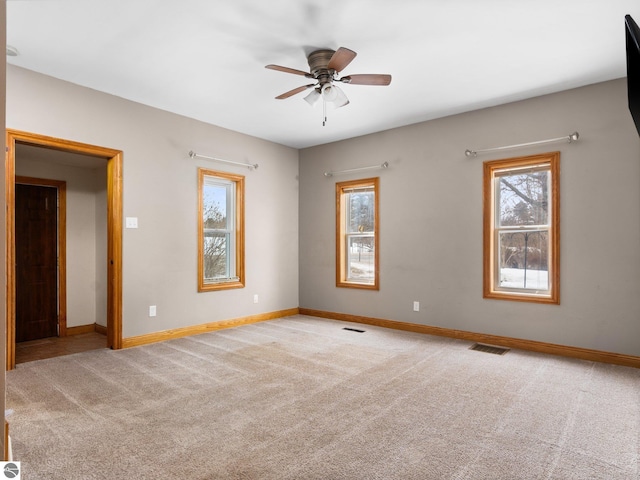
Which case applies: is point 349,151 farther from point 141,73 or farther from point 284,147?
point 141,73

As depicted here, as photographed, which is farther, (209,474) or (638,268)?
(638,268)

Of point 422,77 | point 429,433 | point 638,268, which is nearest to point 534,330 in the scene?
point 638,268

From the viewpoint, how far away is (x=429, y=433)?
2.35 m

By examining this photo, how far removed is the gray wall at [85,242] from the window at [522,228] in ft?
16.6

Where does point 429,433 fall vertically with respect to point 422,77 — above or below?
below

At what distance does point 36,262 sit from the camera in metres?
5.02

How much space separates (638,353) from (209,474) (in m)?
3.93

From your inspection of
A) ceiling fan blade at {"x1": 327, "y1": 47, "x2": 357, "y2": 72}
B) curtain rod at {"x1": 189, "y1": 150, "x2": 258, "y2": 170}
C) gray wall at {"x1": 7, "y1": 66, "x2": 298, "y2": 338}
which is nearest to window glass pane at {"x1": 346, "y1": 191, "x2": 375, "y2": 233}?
gray wall at {"x1": 7, "y1": 66, "x2": 298, "y2": 338}

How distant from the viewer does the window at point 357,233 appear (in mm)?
5605

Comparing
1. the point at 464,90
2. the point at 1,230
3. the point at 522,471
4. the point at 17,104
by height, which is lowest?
the point at 522,471

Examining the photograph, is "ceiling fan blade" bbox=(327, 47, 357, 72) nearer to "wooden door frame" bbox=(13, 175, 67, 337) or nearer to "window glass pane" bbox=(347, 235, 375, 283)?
"window glass pane" bbox=(347, 235, 375, 283)

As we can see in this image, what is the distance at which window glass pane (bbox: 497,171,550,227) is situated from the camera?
4219mm

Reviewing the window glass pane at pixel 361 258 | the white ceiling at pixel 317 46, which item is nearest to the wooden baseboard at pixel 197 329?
the window glass pane at pixel 361 258

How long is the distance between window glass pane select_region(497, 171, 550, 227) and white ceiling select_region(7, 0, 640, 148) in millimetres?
887
